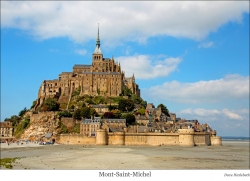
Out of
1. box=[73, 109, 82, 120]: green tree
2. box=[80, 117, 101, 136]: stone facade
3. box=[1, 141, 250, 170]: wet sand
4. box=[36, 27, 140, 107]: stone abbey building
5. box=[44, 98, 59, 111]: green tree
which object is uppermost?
box=[36, 27, 140, 107]: stone abbey building

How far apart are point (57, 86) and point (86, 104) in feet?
52.9

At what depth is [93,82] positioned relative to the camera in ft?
275

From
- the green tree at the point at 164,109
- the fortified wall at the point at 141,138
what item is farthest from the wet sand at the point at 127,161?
the green tree at the point at 164,109

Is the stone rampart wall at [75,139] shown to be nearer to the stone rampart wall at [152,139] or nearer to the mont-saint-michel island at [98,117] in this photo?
the mont-saint-michel island at [98,117]

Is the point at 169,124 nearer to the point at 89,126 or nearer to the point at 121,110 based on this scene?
the point at 121,110

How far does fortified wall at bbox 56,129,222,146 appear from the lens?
58.0m

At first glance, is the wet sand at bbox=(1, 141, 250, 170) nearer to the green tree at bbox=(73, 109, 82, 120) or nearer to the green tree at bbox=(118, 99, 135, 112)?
the green tree at bbox=(73, 109, 82, 120)

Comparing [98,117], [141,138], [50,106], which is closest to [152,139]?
[141,138]

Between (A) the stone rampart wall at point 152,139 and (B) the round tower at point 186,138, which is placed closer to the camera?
(B) the round tower at point 186,138

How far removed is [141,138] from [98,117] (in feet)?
37.0

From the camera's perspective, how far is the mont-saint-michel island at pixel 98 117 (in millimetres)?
59781

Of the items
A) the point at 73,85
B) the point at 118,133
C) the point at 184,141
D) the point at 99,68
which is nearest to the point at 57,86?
the point at 73,85

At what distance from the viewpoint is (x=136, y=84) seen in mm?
92438
